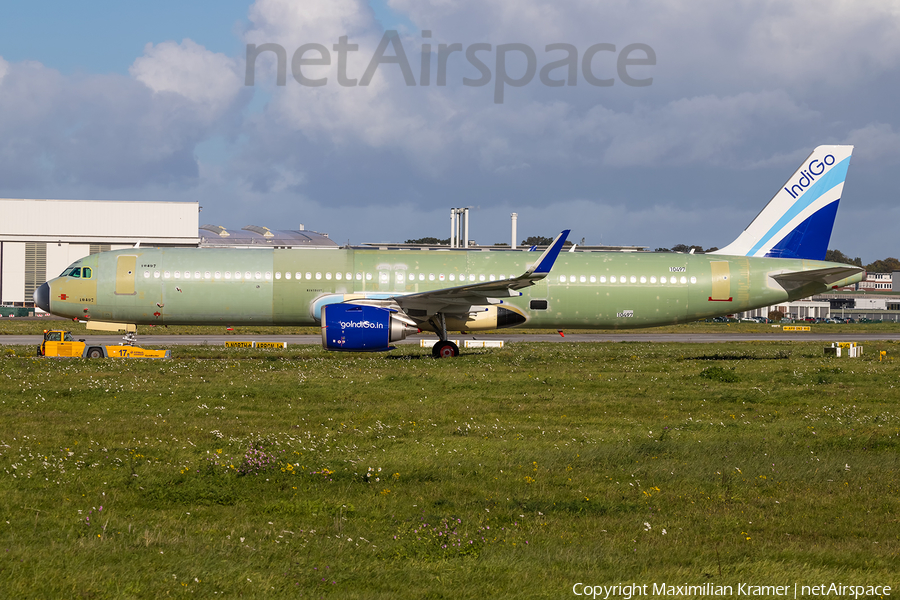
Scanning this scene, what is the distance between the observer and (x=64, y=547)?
7961mm

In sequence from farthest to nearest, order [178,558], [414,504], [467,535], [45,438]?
[45,438] → [414,504] → [467,535] → [178,558]

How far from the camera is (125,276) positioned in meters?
33.1

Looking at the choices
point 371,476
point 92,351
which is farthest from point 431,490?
point 92,351

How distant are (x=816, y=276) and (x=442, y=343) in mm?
16376

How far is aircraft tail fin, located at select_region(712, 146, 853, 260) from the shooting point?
36125mm

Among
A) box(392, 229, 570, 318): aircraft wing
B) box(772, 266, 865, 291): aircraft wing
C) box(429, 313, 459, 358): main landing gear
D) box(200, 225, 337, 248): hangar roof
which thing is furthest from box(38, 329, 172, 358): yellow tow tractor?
box(200, 225, 337, 248): hangar roof

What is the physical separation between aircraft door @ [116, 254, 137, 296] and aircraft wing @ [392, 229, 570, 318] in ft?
36.1

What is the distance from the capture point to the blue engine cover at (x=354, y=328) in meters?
29.9

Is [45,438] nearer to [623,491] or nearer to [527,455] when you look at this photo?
[527,455]

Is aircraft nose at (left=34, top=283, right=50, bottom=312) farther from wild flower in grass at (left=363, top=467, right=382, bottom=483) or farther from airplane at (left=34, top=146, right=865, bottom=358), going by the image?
wild flower in grass at (left=363, top=467, right=382, bottom=483)

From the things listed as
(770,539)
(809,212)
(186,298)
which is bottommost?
(770,539)

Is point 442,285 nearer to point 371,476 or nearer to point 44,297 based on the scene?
point 44,297

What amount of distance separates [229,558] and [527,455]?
20.2 ft

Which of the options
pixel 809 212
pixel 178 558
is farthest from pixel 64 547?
pixel 809 212
